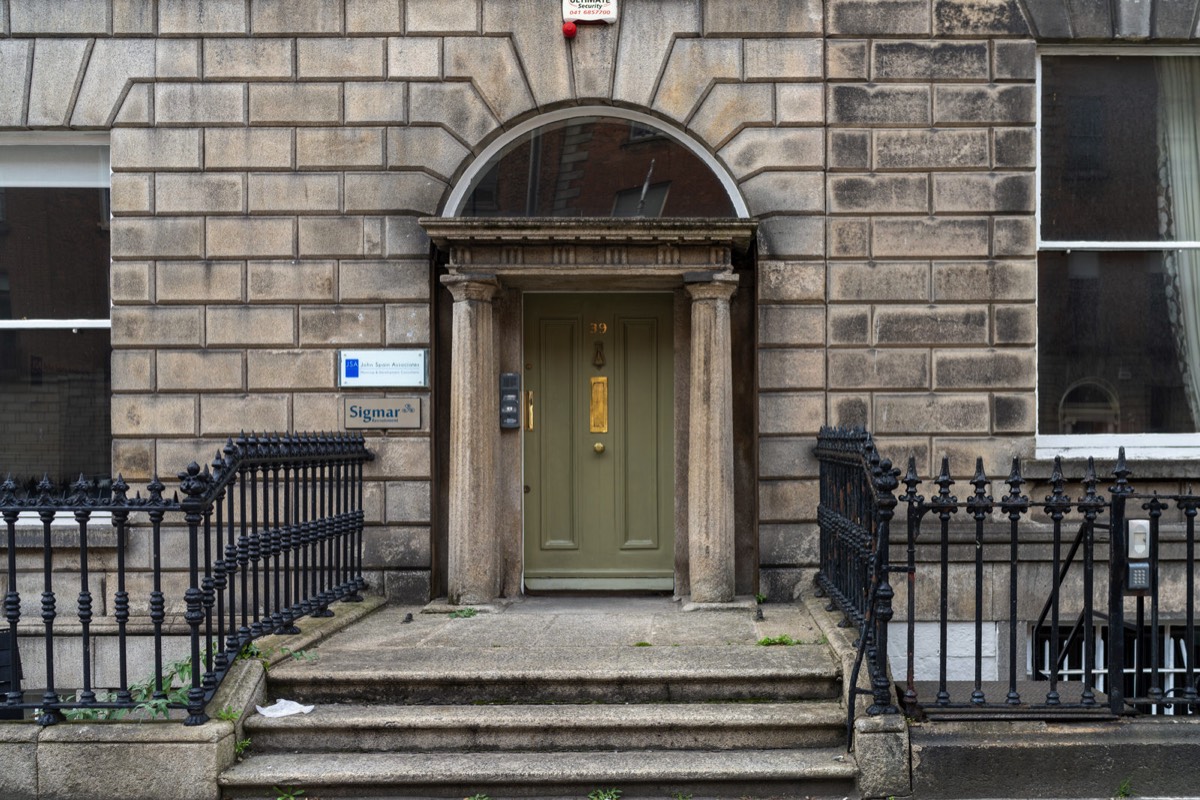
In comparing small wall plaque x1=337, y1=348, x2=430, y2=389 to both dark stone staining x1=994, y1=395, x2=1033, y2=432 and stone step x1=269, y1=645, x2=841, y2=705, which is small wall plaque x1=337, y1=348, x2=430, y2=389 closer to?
stone step x1=269, y1=645, x2=841, y2=705

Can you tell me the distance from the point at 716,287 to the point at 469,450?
227 cm

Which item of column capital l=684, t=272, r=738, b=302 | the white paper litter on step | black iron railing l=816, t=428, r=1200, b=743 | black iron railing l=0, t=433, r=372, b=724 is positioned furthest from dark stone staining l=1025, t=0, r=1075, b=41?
the white paper litter on step

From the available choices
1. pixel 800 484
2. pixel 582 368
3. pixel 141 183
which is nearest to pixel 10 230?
pixel 141 183

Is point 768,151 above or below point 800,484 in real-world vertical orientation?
above

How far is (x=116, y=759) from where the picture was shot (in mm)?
5535

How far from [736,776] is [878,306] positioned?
4359mm

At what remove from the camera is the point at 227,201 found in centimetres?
866

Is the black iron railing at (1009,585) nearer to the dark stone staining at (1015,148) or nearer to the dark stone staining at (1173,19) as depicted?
the dark stone staining at (1015,148)

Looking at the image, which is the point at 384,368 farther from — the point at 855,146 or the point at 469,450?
the point at 855,146

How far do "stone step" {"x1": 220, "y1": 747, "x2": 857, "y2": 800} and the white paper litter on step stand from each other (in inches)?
13.9

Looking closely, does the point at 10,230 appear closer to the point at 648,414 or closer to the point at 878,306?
the point at 648,414

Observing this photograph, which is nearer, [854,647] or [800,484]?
[854,647]

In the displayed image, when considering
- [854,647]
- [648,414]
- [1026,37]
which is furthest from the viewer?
[648,414]

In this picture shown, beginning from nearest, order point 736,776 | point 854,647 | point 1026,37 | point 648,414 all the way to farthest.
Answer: point 736,776 < point 854,647 < point 1026,37 < point 648,414
